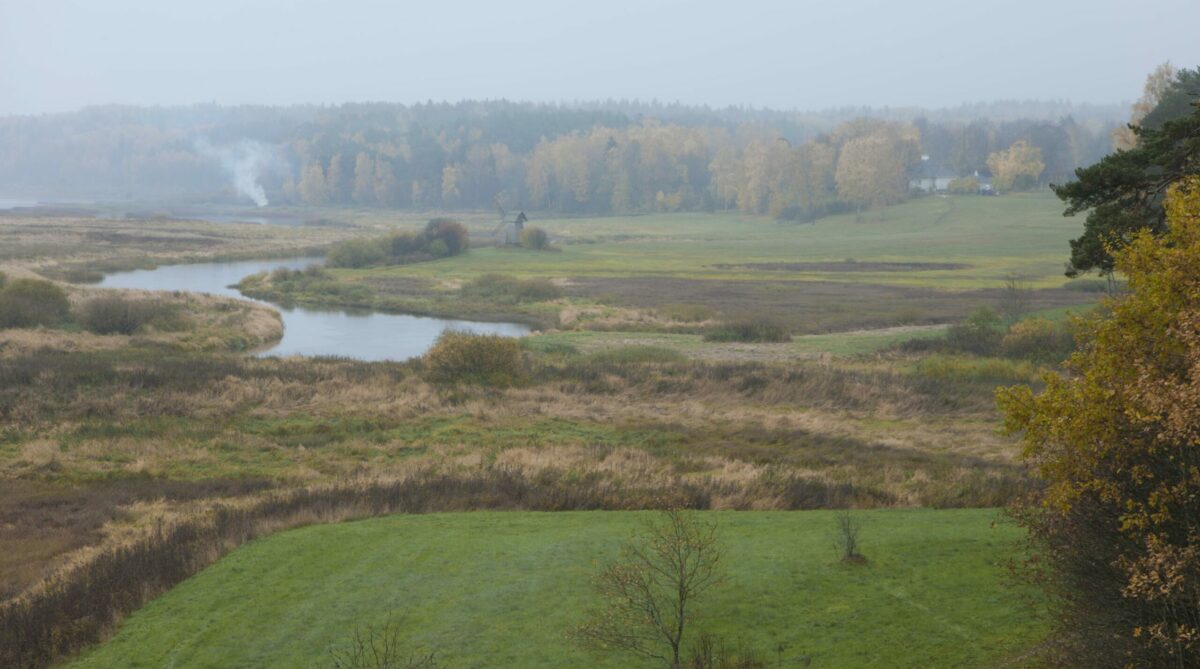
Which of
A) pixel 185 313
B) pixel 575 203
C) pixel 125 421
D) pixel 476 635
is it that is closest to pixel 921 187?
pixel 575 203

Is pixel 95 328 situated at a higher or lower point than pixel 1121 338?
lower

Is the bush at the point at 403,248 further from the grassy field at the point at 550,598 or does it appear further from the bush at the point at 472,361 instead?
the grassy field at the point at 550,598

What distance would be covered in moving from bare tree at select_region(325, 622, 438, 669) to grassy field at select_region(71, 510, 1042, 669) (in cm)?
22

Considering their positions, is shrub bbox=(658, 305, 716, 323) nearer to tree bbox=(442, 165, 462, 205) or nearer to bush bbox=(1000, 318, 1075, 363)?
bush bbox=(1000, 318, 1075, 363)

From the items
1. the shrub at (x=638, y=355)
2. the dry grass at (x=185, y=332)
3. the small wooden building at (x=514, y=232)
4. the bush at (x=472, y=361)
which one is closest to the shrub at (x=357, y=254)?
the small wooden building at (x=514, y=232)

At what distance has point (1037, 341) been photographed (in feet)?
135

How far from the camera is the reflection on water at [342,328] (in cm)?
5291

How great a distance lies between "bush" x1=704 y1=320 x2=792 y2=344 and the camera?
170 ft

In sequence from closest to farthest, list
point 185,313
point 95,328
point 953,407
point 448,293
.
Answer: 1. point 953,407
2. point 95,328
3. point 185,313
4. point 448,293

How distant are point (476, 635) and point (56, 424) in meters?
21.4

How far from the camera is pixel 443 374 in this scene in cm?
3738

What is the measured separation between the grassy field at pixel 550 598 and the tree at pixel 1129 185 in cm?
421

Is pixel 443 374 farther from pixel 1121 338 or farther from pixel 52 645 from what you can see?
pixel 1121 338

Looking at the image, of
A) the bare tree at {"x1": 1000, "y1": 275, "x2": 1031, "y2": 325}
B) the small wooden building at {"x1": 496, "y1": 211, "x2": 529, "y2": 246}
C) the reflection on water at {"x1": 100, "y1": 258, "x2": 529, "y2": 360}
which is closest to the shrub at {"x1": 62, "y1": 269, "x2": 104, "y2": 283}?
the reflection on water at {"x1": 100, "y1": 258, "x2": 529, "y2": 360}
